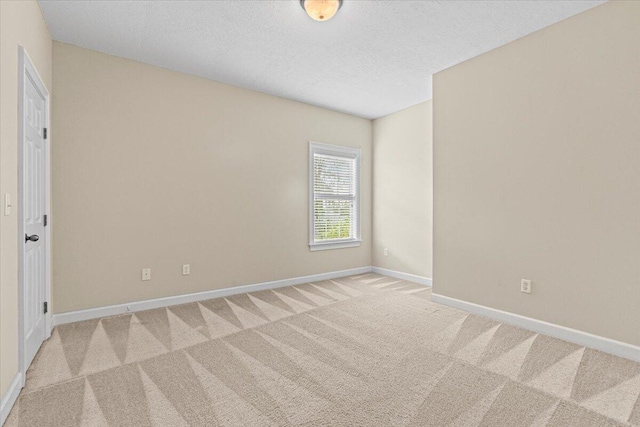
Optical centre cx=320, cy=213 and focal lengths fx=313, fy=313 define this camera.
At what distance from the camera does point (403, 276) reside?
5.00 meters

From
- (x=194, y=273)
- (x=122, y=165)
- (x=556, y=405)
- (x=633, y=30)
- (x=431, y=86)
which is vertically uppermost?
(x=431, y=86)

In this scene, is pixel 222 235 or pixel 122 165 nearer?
pixel 122 165

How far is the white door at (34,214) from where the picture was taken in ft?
7.19

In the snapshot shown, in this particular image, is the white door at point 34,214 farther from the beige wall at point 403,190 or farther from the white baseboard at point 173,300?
the beige wall at point 403,190

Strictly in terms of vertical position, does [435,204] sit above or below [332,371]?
above

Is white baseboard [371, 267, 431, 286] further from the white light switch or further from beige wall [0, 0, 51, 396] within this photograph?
the white light switch

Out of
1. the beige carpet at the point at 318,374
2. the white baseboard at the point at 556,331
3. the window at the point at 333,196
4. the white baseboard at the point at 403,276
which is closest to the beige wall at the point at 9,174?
the beige carpet at the point at 318,374

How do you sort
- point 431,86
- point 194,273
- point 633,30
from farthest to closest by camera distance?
point 431,86 < point 194,273 < point 633,30

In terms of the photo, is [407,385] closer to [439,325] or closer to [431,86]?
[439,325]

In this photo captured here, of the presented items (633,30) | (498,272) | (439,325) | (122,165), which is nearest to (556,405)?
(439,325)

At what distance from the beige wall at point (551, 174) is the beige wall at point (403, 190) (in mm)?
957

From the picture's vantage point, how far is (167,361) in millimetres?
2316

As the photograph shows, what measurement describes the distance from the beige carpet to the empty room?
0.7 inches

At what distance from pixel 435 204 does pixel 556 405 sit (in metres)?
2.37
